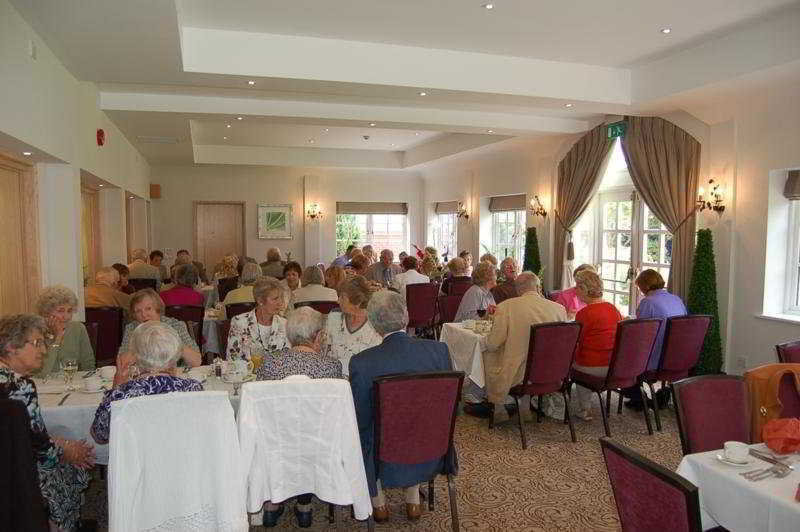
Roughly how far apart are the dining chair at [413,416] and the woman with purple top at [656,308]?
8.84ft

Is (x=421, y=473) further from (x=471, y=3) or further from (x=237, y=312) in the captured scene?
(x=471, y=3)

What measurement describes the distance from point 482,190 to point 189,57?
7.44m

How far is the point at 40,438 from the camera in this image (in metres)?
2.47

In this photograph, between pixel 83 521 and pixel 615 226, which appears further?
pixel 615 226

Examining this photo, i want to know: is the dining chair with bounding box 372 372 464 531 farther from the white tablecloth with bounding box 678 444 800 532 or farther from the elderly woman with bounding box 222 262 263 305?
the elderly woman with bounding box 222 262 263 305

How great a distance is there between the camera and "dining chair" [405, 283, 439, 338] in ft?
24.1

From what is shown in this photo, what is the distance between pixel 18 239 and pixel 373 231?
9990 millimetres

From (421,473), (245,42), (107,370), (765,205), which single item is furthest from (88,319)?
(765,205)

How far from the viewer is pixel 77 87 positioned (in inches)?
214

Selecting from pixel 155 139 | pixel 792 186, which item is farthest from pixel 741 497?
pixel 155 139

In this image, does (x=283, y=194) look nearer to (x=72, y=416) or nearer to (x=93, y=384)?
(x=93, y=384)

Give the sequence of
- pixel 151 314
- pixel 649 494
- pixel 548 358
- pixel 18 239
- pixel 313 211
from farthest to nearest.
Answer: pixel 313 211 < pixel 18 239 < pixel 548 358 < pixel 151 314 < pixel 649 494

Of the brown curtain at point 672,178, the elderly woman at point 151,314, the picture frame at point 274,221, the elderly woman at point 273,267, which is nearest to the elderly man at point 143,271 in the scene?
the elderly woman at point 273,267

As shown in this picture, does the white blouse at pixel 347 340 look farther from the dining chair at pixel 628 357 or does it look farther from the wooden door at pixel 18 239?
the wooden door at pixel 18 239
